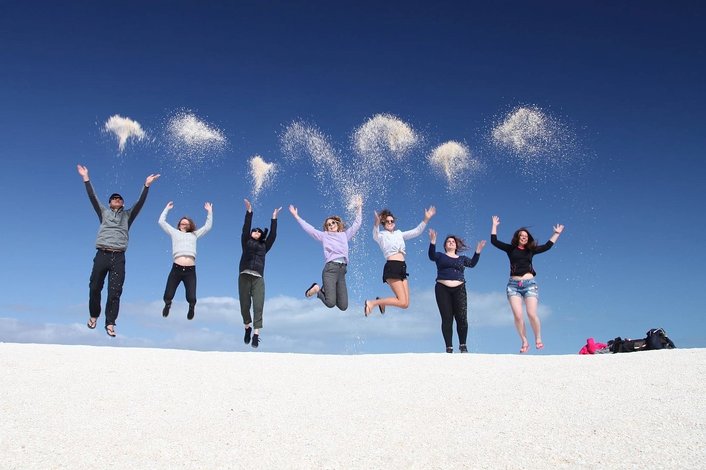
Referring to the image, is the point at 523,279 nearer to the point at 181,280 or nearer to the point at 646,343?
the point at 646,343

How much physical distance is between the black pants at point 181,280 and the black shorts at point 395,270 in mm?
4490

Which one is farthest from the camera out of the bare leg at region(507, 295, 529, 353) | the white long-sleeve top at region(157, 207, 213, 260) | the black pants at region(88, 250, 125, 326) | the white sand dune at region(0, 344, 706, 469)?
the white long-sleeve top at region(157, 207, 213, 260)

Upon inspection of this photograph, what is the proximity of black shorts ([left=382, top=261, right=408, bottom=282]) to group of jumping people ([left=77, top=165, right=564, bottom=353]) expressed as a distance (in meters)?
0.02

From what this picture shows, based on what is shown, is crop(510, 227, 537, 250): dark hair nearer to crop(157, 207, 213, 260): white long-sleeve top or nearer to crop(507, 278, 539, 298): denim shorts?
crop(507, 278, 539, 298): denim shorts

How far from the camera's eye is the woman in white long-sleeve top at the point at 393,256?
1295cm

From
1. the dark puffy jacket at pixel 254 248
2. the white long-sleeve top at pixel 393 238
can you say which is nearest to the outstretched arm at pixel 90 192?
the dark puffy jacket at pixel 254 248

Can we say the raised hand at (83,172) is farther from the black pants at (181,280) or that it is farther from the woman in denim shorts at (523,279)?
the woman in denim shorts at (523,279)

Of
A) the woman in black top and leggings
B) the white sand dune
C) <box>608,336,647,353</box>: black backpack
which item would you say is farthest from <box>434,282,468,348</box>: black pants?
<box>608,336,647,353</box>: black backpack

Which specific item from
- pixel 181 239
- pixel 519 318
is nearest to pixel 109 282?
pixel 181 239

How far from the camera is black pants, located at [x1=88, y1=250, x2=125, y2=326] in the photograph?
1215 cm

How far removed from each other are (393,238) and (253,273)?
3.36 m

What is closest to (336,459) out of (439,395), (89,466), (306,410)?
(306,410)

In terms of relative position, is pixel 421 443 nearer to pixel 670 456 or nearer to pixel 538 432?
pixel 538 432

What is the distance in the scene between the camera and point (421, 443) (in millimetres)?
5266
